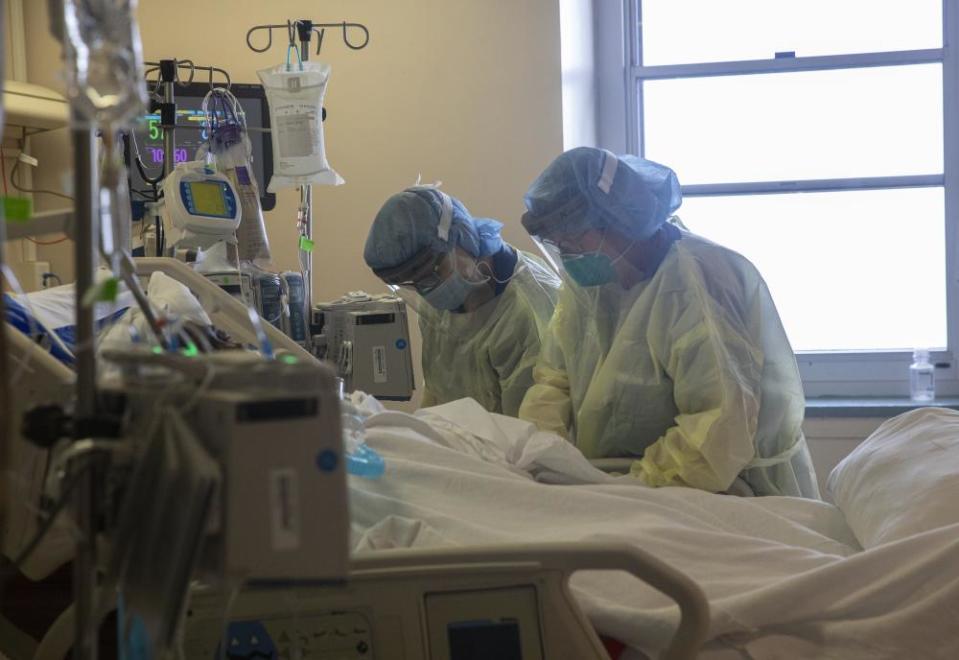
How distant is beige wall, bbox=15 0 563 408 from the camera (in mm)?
3852

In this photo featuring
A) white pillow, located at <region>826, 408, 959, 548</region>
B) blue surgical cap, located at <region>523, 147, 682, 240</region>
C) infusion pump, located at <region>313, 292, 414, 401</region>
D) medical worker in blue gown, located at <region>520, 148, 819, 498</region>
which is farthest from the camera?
infusion pump, located at <region>313, 292, 414, 401</region>

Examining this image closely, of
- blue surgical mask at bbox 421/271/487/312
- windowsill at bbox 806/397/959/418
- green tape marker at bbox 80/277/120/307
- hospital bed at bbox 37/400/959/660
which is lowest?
windowsill at bbox 806/397/959/418

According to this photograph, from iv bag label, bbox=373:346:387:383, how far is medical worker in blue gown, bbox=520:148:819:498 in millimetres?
412

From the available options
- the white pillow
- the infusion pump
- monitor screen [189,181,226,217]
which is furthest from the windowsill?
monitor screen [189,181,226,217]

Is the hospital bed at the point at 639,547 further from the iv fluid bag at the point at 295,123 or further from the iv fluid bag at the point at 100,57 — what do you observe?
the iv fluid bag at the point at 295,123

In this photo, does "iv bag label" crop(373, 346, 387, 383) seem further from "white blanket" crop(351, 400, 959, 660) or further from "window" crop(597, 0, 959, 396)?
"window" crop(597, 0, 959, 396)

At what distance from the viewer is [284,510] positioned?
98 cm

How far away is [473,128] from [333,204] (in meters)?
0.56

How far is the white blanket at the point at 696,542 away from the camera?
1.66m

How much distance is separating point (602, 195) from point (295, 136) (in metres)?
0.88

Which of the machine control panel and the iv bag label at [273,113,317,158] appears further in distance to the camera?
the iv bag label at [273,113,317,158]

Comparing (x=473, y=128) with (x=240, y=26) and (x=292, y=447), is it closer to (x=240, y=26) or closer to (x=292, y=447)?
(x=240, y=26)

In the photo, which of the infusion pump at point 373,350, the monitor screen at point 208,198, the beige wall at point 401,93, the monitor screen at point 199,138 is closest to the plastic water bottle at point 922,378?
the beige wall at point 401,93

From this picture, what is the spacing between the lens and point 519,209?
12.7ft
